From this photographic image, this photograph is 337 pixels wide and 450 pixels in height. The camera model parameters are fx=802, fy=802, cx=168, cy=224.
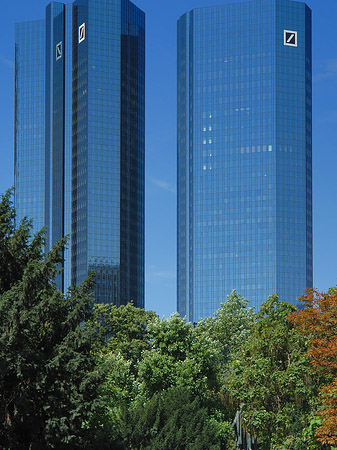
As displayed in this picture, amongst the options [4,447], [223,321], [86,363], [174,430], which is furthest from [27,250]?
[223,321]

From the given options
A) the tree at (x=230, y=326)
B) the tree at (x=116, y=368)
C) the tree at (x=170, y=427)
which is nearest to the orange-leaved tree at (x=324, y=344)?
the tree at (x=170, y=427)

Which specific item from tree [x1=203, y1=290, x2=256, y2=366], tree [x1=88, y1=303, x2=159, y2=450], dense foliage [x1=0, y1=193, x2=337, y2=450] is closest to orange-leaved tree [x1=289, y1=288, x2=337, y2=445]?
dense foliage [x1=0, y1=193, x2=337, y2=450]

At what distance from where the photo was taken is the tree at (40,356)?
39.7 meters

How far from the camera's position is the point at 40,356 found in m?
41.6

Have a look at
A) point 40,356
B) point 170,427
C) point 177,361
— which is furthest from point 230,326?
point 40,356

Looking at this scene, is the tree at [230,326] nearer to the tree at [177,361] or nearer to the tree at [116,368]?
the tree at [116,368]

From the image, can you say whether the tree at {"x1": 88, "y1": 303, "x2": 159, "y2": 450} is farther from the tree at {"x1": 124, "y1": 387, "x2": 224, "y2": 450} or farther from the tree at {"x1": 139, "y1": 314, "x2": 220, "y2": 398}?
the tree at {"x1": 139, "y1": 314, "x2": 220, "y2": 398}

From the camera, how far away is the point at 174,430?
55.9 m

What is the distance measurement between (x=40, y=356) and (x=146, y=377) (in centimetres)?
2699

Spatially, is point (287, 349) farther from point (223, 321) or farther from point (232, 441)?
point (223, 321)

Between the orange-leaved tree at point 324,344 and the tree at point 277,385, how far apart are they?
1562 mm

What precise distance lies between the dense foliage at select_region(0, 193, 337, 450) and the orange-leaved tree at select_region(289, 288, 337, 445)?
0.09 meters

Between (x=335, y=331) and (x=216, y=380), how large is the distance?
2047cm

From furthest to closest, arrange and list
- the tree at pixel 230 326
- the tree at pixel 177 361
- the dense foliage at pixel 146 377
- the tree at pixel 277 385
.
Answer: the tree at pixel 230 326, the tree at pixel 177 361, the tree at pixel 277 385, the dense foliage at pixel 146 377
